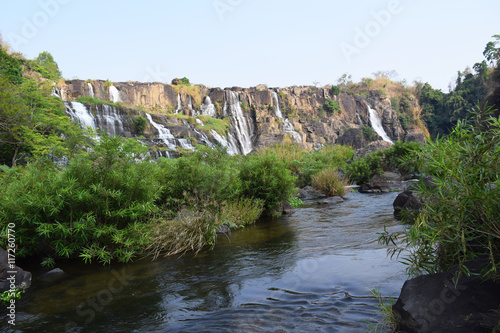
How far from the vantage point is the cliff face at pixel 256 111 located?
126ft

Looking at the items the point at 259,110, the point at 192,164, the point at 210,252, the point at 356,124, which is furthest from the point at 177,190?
the point at 356,124

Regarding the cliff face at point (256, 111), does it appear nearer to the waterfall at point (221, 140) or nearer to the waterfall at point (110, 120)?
the waterfall at point (221, 140)

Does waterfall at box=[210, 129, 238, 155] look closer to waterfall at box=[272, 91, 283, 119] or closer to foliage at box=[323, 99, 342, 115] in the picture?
waterfall at box=[272, 91, 283, 119]

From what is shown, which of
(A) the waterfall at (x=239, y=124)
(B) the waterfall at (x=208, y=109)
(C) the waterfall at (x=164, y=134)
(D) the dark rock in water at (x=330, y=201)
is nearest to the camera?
(D) the dark rock in water at (x=330, y=201)

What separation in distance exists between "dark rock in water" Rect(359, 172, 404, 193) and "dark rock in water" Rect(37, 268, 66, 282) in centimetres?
1391

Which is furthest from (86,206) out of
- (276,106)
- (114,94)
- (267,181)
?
(276,106)

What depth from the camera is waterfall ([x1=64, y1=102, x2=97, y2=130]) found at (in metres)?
26.3

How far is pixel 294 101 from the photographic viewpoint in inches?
2178

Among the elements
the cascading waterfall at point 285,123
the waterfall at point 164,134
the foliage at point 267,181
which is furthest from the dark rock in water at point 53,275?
the cascading waterfall at point 285,123

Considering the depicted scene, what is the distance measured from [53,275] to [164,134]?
88.7 feet

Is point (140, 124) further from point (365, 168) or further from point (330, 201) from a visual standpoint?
point (330, 201)

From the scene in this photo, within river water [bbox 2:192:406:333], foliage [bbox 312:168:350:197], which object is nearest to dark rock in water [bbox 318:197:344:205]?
foliage [bbox 312:168:350:197]

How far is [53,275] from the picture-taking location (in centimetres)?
512

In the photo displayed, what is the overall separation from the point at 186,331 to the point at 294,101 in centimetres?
5391
